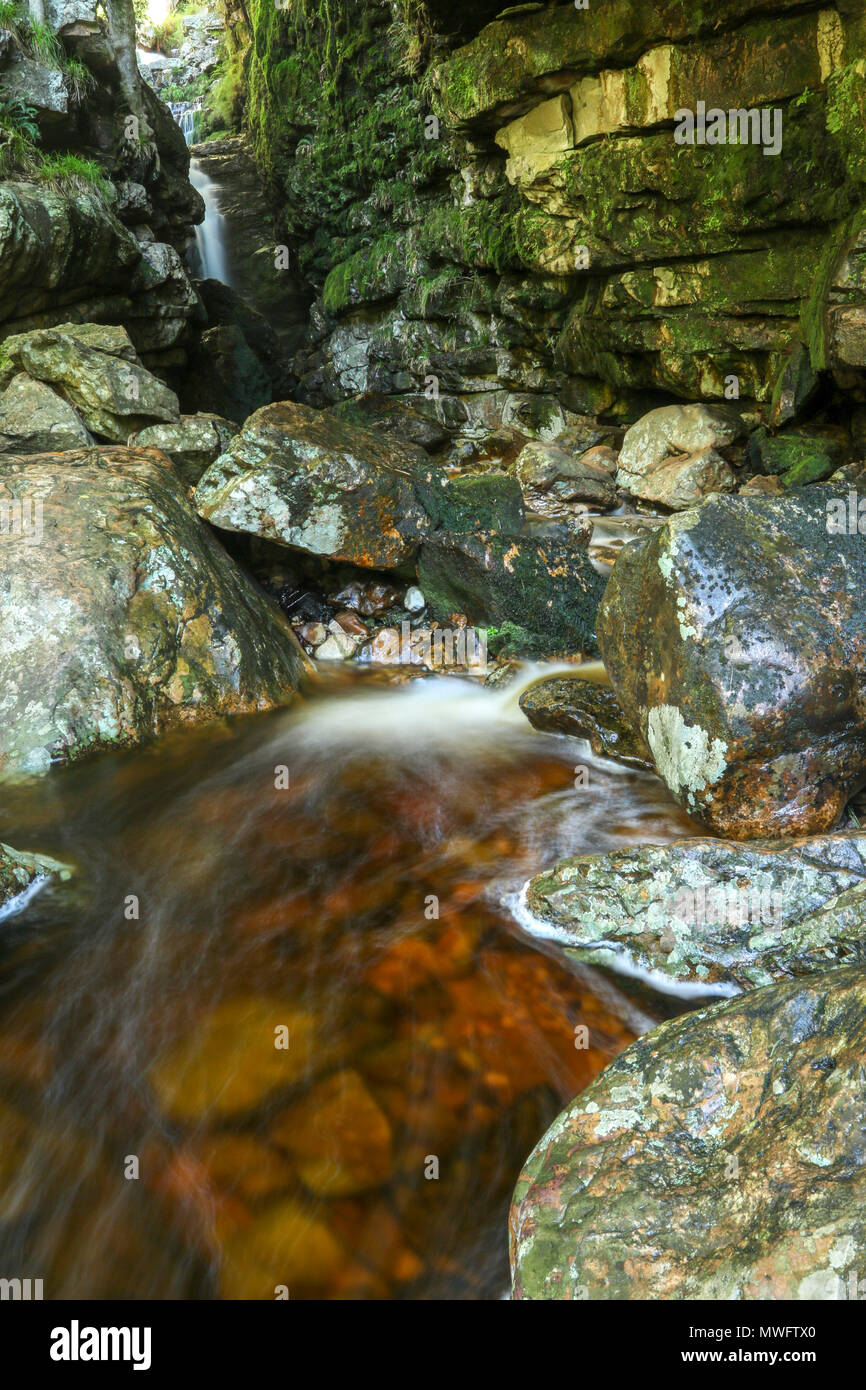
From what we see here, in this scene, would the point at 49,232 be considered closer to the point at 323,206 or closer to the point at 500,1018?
the point at 323,206

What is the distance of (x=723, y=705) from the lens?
12.9 feet

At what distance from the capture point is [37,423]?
7.96m

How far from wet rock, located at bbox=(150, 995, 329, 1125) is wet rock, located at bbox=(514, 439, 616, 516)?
9.14m

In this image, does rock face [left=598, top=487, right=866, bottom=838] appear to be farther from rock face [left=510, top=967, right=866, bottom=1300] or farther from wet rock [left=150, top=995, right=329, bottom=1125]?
wet rock [left=150, top=995, right=329, bottom=1125]

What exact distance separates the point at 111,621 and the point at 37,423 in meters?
3.58

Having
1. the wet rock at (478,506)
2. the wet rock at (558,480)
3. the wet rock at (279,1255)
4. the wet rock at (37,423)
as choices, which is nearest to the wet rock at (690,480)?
the wet rock at (558,480)

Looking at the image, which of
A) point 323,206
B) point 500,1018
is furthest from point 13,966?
point 323,206

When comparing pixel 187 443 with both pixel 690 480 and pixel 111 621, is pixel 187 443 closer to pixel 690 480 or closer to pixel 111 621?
pixel 111 621

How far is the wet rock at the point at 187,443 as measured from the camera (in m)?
8.26

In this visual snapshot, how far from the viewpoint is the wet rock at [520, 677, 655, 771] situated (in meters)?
5.08

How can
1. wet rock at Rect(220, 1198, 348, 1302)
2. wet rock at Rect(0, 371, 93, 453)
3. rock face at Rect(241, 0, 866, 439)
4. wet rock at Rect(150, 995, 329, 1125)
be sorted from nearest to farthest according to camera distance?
wet rock at Rect(220, 1198, 348, 1302), wet rock at Rect(150, 995, 329, 1125), wet rock at Rect(0, 371, 93, 453), rock face at Rect(241, 0, 866, 439)

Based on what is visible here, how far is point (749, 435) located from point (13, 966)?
36.4 feet

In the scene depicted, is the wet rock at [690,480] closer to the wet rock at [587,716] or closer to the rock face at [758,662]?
the wet rock at [587,716]

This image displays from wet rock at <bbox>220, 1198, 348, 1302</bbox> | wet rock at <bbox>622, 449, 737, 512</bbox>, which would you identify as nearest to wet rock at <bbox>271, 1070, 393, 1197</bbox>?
wet rock at <bbox>220, 1198, 348, 1302</bbox>
